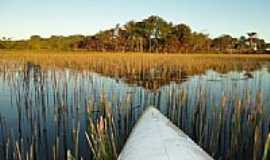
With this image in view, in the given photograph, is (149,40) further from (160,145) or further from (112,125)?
(160,145)

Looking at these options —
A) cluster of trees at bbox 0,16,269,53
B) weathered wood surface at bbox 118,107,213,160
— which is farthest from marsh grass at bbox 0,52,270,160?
cluster of trees at bbox 0,16,269,53

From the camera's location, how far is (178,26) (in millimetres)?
50031

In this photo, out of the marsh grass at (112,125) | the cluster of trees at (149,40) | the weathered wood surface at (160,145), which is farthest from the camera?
the cluster of trees at (149,40)

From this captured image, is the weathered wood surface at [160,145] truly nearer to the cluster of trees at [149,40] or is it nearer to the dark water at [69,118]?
the dark water at [69,118]

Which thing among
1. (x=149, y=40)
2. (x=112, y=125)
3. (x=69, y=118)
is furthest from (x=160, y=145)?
(x=149, y=40)

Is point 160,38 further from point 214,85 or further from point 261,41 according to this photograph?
point 214,85

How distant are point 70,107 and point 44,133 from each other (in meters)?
1.47

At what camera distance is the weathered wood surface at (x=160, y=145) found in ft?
8.23

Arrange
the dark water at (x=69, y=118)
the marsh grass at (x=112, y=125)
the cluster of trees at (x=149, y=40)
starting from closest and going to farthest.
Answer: the marsh grass at (x=112, y=125)
the dark water at (x=69, y=118)
the cluster of trees at (x=149, y=40)

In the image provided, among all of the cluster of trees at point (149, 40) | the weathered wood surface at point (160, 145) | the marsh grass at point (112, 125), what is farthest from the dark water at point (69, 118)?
the cluster of trees at point (149, 40)

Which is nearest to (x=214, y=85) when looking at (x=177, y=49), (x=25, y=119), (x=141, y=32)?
(x=25, y=119)

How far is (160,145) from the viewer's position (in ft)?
8.87

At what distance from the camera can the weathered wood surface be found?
8.23 feet

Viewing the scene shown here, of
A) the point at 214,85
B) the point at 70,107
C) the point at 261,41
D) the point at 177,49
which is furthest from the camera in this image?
the point at 261,41
